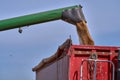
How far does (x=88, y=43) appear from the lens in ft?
23.5

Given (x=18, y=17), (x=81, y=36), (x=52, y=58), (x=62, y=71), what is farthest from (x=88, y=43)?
(x=18, y=17)

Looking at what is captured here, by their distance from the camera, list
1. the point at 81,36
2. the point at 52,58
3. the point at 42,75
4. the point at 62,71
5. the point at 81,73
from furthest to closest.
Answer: the point at 42,75, the point at 52,58, the point at 81,36, the point at 62,71, the point at 81,73

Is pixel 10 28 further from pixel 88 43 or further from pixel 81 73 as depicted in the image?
pixel 81 73

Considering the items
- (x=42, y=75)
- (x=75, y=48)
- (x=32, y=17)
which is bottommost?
(x=42, y=75)

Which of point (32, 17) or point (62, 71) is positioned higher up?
point (32, 17)

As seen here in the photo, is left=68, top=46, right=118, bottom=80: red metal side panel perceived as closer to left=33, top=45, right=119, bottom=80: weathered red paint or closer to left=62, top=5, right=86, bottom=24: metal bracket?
left=33, top=45, right=119, bottom=80: weathered red paint

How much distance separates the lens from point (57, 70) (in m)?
7.47

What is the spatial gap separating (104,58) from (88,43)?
0.66 meters

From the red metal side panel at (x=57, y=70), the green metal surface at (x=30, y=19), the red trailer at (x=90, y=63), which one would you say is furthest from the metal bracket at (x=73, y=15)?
the red trailer at (x=90, y=63)

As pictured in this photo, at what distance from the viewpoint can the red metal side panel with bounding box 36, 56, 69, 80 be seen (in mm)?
6598

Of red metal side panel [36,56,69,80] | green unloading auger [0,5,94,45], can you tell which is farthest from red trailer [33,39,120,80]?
green unloading auger [0,5,94,45]

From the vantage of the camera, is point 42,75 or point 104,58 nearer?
point 104,58

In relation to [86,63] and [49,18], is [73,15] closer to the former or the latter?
[49,18]

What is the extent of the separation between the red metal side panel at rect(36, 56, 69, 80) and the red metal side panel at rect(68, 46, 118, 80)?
Answer: 15 centimetres
